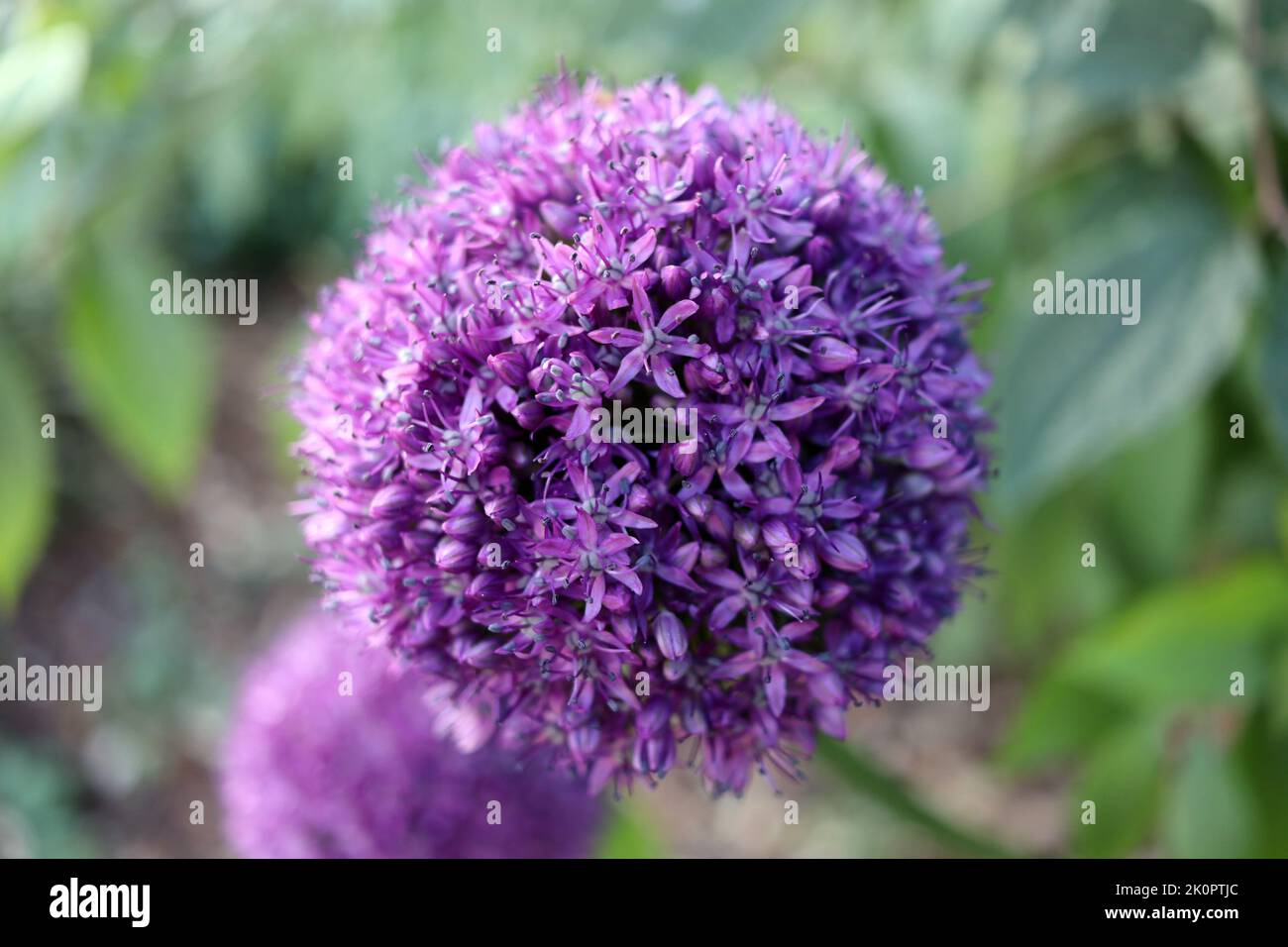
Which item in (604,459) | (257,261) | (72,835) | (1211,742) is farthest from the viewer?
(257,261)

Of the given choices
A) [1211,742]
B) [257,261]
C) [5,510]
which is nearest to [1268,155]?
[1211,742]

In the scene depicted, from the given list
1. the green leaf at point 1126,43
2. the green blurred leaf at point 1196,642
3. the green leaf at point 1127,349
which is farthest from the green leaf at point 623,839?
the green leaf at point 1126,43

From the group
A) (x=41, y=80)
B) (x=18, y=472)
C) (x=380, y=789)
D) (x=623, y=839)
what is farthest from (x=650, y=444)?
(x=18, y=472)

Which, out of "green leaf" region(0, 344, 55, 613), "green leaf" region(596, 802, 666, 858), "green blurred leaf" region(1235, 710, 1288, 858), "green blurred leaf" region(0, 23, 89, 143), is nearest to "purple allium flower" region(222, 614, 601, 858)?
"green leaf" region(596, 802, 666, 858)

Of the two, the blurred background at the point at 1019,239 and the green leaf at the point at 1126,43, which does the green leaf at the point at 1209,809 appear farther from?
the green leaf at the point at 1126,43

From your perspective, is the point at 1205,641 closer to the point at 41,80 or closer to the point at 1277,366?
the point at 1277,366
